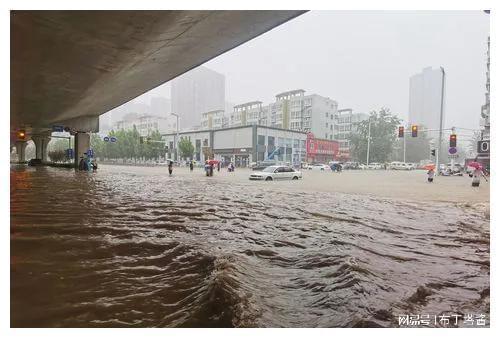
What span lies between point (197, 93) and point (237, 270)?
5341mm

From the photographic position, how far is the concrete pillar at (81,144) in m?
21.7

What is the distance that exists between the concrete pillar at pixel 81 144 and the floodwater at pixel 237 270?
17400 millimetres

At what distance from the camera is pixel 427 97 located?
4.73m

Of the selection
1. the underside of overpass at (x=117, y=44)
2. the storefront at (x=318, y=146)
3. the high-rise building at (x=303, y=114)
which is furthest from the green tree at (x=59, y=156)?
the high-rise building at (x=303, y=114)

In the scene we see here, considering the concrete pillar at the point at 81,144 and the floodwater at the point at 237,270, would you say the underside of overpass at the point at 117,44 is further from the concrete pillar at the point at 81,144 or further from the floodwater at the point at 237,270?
the concrete pillar at the point at 81,144

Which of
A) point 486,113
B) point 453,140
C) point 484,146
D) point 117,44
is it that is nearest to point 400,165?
point 453,140

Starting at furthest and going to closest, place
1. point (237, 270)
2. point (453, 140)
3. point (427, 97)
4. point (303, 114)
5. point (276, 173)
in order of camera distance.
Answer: point (276, 173) < point (303, 114) < point (453, 140) < point (427, 97) < point (237, 270)

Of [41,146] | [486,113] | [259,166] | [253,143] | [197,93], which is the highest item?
[197,93]

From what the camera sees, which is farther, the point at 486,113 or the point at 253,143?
the point at 253,143

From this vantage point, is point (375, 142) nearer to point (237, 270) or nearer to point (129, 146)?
point (237, 270)

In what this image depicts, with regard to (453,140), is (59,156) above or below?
below

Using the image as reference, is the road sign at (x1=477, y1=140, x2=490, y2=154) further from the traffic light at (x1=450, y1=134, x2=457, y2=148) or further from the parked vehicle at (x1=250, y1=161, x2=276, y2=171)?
the parked vehicle at (x1=250, y1=161, x2=276, y2=171)
